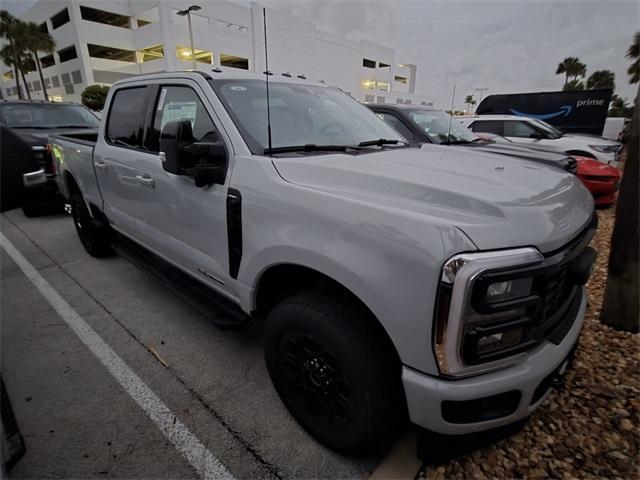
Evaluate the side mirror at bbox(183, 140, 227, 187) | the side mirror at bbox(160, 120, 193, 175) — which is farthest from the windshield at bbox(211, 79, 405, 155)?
the side mirror at bbox(160, 120, 193, 175)

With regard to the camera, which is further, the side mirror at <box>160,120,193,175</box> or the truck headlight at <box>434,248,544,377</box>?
the side mirror at <box>160,120,193,175</box>

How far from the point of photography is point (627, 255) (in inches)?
101

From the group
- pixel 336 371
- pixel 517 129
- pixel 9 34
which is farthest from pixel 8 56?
pixel 336 371

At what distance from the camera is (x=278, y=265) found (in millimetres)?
1940

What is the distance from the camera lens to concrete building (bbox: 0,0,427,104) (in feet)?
106

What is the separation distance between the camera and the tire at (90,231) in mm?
4341

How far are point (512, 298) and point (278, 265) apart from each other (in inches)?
43.4

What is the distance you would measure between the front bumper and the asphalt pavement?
0.67 m

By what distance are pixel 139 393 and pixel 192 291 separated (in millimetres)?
739

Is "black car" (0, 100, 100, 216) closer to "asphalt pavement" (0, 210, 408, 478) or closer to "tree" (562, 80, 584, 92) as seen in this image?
"asphalt pavement" (0, 210, 408, 478)

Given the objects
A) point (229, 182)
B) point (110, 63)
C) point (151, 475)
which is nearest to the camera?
point (151, 475)

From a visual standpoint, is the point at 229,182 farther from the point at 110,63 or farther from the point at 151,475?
the point at 110,63


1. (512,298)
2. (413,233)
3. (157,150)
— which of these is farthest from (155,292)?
(512,298)

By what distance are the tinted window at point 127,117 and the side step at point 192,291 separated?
102 cm
